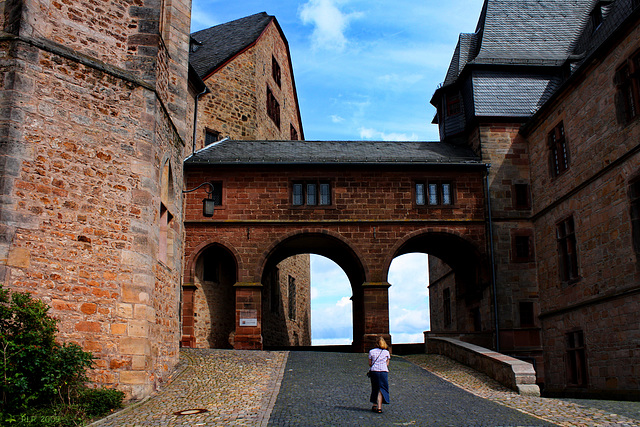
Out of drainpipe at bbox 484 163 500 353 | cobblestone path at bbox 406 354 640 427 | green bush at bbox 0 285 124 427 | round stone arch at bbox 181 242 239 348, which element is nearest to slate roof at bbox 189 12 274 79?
round stone arch at bbox 181 242 239 348

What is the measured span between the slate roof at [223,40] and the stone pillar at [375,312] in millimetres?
10117

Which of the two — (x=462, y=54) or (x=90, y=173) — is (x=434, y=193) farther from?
(x=90, y=173)

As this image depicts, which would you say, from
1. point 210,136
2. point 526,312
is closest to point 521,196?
point 526,312

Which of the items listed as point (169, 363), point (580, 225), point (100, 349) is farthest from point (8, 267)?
point (580, 225)

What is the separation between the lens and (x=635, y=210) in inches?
559

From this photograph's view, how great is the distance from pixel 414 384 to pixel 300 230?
308 inches

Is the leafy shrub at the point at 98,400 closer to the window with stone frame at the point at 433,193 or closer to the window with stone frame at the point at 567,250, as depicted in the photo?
the window with stone frame at the point at 567,250

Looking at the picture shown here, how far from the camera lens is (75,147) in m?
10.8

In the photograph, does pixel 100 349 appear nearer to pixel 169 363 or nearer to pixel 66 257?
pixel 66 257

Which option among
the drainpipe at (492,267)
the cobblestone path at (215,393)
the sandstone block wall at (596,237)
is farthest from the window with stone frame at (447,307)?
the cobblestone path at (215,393)

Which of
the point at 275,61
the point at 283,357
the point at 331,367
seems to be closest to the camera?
the point at 331,367

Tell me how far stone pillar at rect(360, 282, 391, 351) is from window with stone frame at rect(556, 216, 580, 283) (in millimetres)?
4827

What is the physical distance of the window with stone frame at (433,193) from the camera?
66.2 feet

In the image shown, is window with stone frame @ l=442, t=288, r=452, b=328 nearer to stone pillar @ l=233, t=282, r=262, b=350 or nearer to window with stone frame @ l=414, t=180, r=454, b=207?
window with stone frame @ l=414, t=180, r=454, b=207
